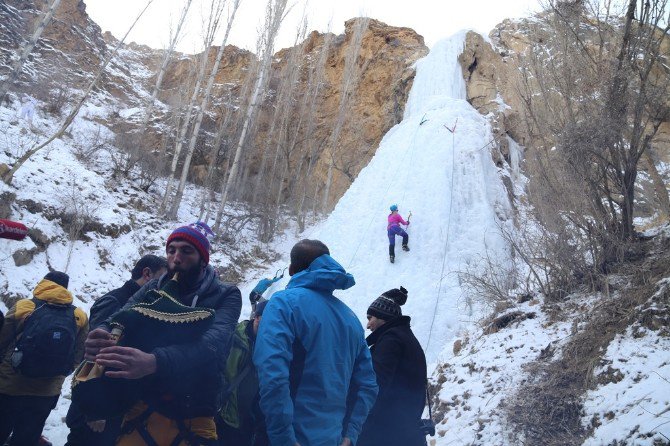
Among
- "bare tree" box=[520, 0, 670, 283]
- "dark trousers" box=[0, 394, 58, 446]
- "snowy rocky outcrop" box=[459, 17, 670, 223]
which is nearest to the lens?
"dark trousers" box=[0, 394, 58, 446]

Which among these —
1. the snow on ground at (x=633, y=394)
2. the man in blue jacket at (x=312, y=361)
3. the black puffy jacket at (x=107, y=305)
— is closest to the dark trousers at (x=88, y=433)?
the man in blue jacket at (x=312, y=361)

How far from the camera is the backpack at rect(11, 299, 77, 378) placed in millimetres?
3115

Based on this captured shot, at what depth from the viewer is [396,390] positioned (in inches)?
114

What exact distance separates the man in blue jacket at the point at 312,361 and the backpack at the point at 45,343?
2.05 m

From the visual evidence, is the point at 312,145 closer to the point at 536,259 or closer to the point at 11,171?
the point at 11,171

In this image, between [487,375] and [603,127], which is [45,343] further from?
[603,127]

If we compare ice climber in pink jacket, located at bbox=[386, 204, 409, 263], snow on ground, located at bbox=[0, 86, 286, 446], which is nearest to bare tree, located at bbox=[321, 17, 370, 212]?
snow on ground, located at bbox=[0, 86, 286, 446]

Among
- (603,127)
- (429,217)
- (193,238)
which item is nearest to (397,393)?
(193,238)

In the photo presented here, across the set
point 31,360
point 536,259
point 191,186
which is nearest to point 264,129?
point 191,186

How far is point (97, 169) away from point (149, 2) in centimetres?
586

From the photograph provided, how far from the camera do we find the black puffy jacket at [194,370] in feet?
6.09

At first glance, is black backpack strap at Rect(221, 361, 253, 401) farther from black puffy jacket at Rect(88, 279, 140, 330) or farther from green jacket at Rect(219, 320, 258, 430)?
black puffy jacket at Rect(88, 279, 140, 330)

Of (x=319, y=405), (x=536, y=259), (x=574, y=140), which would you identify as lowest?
(x=319, y=405)

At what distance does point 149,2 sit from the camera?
14.4 metres
